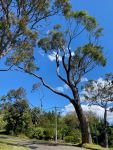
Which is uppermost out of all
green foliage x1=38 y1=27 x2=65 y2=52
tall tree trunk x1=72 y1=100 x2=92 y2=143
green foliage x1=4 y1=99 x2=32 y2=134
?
green foliage x1=38 y1=27 x2=65 y2=52

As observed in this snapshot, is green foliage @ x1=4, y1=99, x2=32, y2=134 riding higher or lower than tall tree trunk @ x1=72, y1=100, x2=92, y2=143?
higher

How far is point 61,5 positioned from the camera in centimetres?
2753

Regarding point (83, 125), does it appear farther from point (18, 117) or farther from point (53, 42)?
point (18, 117)

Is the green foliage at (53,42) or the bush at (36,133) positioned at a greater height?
the green foliage at (53,42)

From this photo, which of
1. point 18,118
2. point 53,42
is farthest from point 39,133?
point 53,42

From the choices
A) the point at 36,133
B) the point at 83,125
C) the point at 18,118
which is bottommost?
the point at 83,125

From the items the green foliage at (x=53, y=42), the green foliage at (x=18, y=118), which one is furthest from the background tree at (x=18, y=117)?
the green foliage at (x=53, y=42)

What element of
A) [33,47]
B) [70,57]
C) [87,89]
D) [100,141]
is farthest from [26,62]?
[100,141]

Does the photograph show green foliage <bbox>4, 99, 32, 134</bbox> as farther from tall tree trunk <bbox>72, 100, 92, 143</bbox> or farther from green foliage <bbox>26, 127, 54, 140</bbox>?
tall tree trunk <bbox>72, 100, 92, 143</bbox>

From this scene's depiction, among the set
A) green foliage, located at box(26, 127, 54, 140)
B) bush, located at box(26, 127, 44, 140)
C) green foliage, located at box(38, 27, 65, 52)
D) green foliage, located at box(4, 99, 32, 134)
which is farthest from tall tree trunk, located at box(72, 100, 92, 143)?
green foliage, located at box(4, 99, 32, 134)

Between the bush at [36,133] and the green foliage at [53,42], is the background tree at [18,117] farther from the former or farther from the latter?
the green foliage at [53,42]

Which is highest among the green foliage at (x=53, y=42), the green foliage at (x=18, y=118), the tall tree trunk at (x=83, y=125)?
the green foliage at (x=53, y=42)

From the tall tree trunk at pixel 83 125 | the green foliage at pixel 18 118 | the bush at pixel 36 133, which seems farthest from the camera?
the green foliage at pixel 18 118

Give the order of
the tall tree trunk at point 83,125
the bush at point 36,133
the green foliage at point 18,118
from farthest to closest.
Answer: the green foliage at point 18,118 → the bush at point 36,133 → the tall tree trunk at point 83,125
